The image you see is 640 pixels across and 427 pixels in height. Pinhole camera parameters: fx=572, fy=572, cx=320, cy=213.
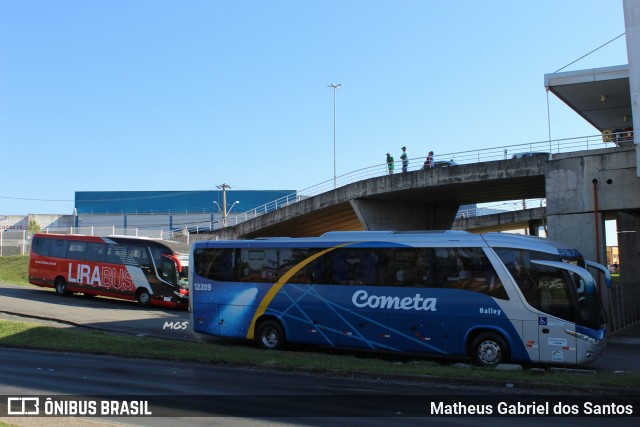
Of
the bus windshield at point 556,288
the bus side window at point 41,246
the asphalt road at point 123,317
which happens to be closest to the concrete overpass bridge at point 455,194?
the asphalt road at point 123,317

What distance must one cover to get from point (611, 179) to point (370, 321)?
1199 cm

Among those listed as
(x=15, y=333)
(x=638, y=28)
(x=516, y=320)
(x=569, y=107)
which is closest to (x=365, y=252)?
(x=516, y=320)

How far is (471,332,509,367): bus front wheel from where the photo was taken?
12.4m

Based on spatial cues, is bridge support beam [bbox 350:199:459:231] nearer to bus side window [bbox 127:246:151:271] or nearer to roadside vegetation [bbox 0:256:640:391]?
bus side window [bbox 127:246:151:271]

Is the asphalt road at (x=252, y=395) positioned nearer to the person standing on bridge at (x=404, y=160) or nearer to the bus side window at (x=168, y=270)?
the bus side window at (x=168, y=270)

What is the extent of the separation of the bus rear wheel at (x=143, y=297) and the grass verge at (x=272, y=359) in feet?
25.1

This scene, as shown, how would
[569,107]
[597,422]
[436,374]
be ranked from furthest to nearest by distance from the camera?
[569,107] < [436,374] < [597,422]

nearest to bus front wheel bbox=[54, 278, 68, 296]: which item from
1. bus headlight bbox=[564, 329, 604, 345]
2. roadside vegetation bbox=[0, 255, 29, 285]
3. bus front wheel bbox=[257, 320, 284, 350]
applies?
roadside vegetation bbox=[0, 255, 29, 285]

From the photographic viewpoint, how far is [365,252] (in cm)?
1432

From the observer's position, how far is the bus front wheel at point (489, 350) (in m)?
12.4

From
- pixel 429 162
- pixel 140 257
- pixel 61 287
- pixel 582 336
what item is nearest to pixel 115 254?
pixel 140 257

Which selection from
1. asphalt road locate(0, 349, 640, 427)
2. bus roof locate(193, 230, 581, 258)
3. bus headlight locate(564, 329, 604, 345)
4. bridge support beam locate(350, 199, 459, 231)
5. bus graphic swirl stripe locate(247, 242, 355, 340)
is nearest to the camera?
asphalt road locate(0, 349, 640, 427)

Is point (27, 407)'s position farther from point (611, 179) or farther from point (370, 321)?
point (611, 179)

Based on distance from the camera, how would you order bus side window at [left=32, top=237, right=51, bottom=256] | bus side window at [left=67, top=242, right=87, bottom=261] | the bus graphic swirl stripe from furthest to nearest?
bus side window at [left=32, top=237, right=51, bottom=256] < bus side window at [left=67, top=242, right=87, bottom=261] < the bus graphic swirl stripe
